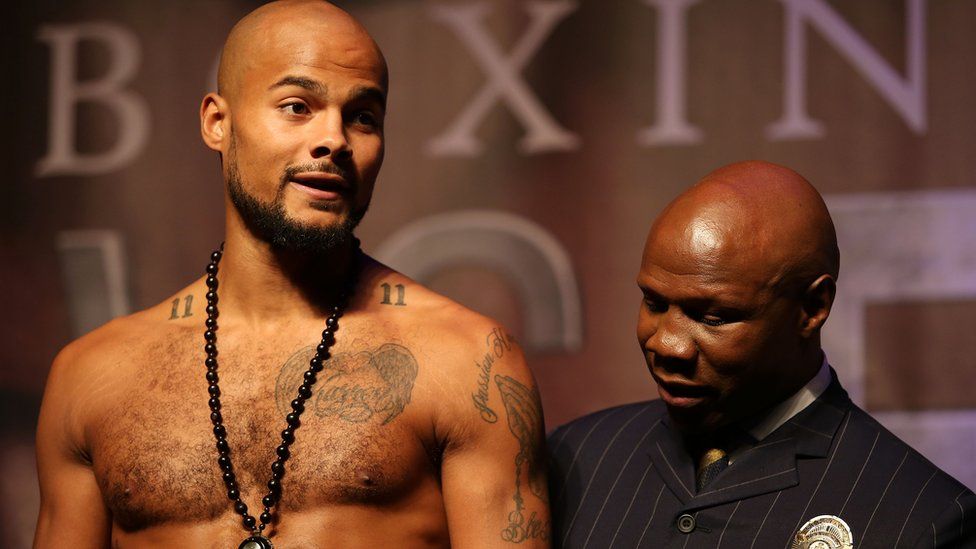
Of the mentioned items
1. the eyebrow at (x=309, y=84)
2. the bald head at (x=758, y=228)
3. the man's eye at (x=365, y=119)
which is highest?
the eyebrow at (x=309, y=84)

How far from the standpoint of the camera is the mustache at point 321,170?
2525mm

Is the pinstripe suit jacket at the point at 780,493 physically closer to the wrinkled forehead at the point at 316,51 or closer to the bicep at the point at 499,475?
the bicep at the point at 499,475

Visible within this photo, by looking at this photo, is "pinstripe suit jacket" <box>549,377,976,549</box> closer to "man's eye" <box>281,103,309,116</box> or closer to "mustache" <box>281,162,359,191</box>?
"mustache" <box>281,162,359,191</box>

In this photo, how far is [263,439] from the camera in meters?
2.52

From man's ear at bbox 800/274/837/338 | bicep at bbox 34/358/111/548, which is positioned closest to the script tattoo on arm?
man's ear at bbox 800/274/837/338

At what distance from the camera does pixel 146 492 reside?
2529mm

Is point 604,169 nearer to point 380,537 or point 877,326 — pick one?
point 877,326

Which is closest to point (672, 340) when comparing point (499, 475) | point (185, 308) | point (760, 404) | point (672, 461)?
point (760, 404)

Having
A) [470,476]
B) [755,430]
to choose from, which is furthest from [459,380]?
[755,430]

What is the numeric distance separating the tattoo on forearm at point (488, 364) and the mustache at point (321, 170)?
1.28 ft

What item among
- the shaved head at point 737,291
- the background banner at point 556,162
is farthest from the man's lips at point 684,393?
the background banner at point 556,162

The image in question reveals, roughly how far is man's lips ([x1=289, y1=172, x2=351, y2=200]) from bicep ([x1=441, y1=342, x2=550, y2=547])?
446 mm

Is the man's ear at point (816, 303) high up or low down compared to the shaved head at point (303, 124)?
down

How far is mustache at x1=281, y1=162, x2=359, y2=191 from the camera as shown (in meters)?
2.53
